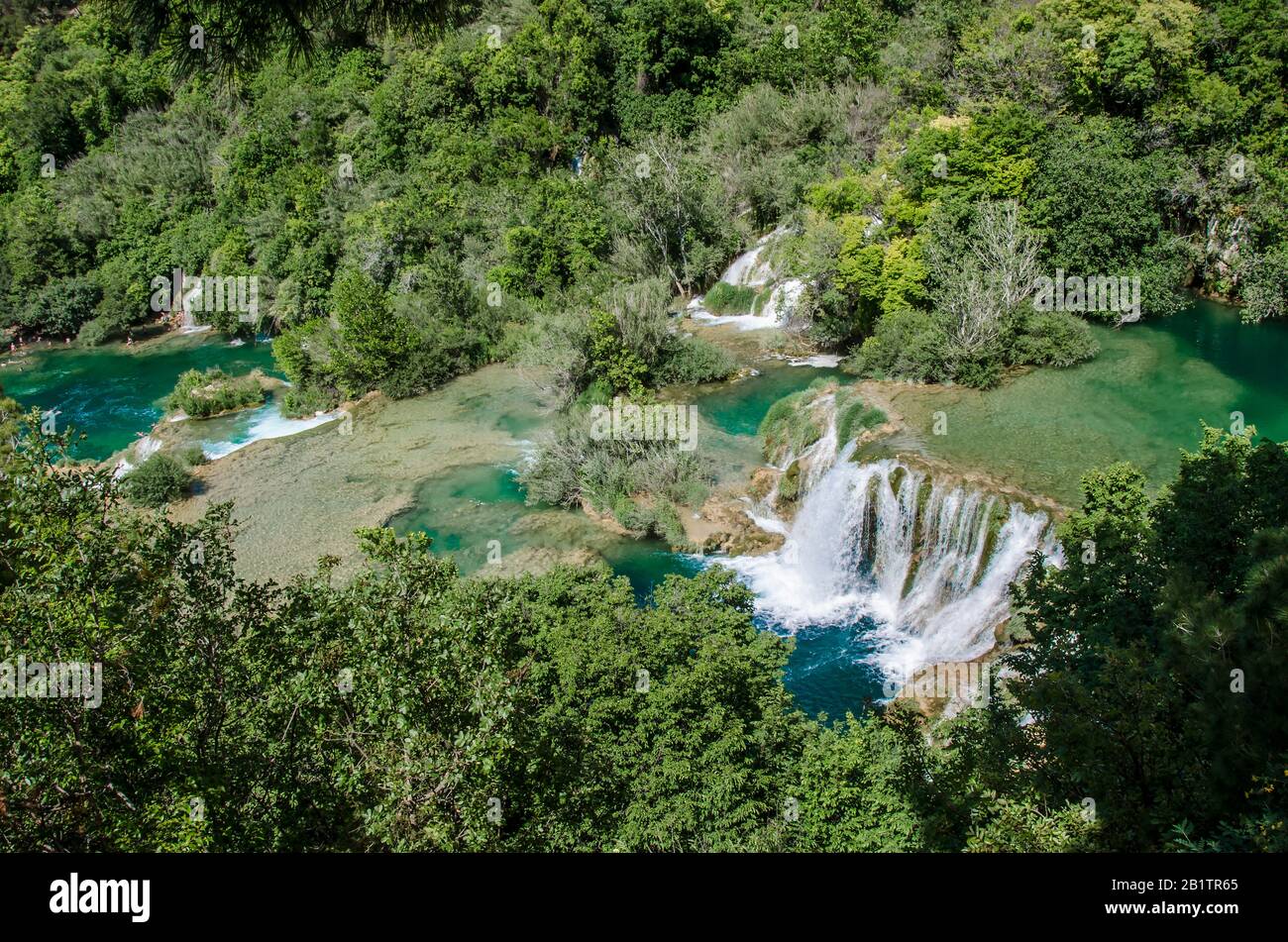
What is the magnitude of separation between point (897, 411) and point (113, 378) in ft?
116

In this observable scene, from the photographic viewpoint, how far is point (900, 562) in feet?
68.3

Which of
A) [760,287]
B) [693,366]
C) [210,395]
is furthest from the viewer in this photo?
[760,287]

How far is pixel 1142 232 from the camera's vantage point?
2884 centimetres

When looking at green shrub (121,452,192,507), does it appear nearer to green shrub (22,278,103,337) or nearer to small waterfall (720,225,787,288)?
small waterfall (720,225,787,288)

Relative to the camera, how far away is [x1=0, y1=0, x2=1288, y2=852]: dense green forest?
311 inches

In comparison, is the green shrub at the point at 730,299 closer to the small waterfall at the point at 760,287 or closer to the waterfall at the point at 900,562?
the small waterfall at the point at 760,287

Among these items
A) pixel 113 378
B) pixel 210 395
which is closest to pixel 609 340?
pixel 210 395

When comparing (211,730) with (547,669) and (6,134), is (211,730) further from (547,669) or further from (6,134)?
(6,134)

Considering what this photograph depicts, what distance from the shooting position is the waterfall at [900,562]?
19094mm

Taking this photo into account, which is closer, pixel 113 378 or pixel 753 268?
pixel 753 268

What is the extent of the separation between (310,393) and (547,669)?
77.4 ft

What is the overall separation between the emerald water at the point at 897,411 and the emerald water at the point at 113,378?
94 cm

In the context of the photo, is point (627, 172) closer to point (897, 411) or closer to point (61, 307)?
point (897, 411)

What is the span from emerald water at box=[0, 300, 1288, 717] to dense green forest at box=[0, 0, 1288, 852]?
1231 millimetres
